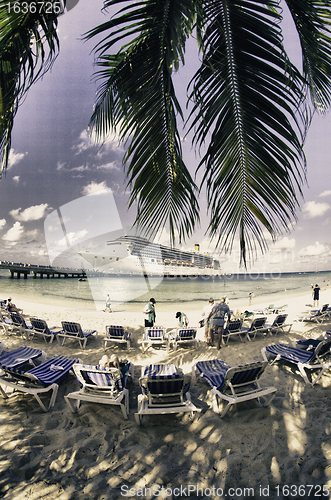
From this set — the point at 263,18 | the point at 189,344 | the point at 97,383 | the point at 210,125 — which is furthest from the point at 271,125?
the point at 189,344

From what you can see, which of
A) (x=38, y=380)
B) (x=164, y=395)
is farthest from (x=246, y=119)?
(x=38, y=380)

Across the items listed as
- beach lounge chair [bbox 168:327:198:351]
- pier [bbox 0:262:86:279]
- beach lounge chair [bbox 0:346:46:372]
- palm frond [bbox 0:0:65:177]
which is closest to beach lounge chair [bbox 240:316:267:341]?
beach lounge chair [bbox 168:327:198:351]

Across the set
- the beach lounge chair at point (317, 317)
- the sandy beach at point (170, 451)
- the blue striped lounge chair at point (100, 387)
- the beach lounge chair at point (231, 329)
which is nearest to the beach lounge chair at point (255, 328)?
the beach lounge chair at point (231, 329)

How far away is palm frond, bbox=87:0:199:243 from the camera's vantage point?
1850mm

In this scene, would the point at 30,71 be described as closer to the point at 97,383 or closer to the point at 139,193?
the point at 139,193

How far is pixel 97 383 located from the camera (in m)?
3.41

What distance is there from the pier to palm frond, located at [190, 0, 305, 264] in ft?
224

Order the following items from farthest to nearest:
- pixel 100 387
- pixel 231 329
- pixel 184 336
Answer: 1. pixel 231 329
2. pixel 184 336
3. pixel 100 387

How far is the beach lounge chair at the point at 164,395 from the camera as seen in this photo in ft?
10.1

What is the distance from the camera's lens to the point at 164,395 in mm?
3205

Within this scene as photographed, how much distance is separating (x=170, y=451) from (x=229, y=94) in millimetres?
3745

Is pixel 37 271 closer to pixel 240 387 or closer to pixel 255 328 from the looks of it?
pixel 255 328

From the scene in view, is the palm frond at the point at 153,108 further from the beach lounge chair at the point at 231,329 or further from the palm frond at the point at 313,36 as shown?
the beach lounge chair at the point at 231,329

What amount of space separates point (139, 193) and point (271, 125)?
4.23ft
